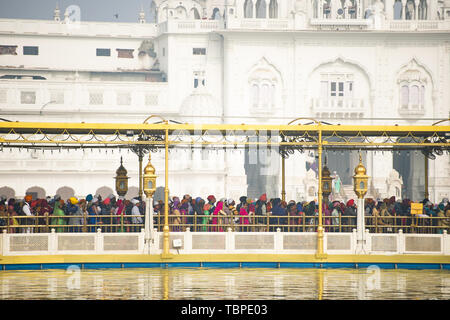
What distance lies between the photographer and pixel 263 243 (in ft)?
72.1

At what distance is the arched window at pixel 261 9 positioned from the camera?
69188mm

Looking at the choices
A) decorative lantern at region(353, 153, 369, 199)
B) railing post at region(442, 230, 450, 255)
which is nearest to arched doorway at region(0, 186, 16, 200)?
decorative lantern at region(353, 153, 369, 199)

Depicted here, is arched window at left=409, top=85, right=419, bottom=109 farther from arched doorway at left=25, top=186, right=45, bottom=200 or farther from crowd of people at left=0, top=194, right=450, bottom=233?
crowd of people at left=0, top=194, right=450, bottom=233

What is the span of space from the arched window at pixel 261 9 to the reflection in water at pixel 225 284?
4917 cm

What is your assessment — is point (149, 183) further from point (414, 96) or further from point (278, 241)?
point (414, 96)

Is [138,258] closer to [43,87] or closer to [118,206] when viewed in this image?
[118,206]

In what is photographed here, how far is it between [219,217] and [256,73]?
4442cm

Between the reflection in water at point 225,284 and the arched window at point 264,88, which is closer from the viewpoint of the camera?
the reflection in water at point 225,284

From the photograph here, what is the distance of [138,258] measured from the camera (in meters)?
21.6

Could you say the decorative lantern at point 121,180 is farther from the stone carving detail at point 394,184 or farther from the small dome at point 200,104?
the small dome at point 200,104

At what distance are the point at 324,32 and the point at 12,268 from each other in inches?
1863

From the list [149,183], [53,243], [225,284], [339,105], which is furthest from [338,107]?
[225,284]

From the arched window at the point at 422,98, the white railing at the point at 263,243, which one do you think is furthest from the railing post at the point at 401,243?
the arched window at the point at 422,98
